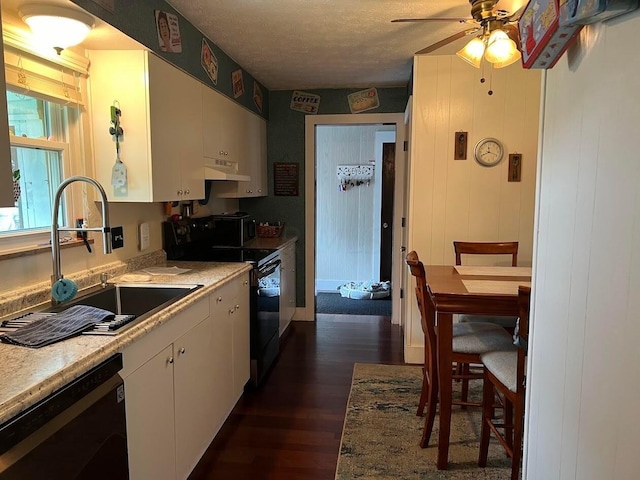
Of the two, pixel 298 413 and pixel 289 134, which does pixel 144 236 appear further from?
pixel 289 134

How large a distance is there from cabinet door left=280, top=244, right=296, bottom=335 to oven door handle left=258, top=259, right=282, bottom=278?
1.04 ft

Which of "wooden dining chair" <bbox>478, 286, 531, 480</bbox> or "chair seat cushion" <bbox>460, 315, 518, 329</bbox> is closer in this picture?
"wooden dining chair" <bbox>478, 286, 531, 480</bbox>

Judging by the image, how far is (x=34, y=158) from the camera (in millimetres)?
1960

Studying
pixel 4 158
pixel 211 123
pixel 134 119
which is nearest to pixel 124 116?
pixel 134 119

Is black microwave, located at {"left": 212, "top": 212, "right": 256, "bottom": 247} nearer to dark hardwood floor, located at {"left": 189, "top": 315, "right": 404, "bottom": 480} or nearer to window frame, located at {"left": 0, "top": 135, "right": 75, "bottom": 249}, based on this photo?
dark hardwood floor, located at {"left": 189, "top": 315, "right": 404, "bottom": 480}

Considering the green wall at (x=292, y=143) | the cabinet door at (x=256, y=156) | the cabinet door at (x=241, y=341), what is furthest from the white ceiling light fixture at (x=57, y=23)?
the green wall at (x=292, y=143)

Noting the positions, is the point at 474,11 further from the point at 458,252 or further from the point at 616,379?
the point at 616,379

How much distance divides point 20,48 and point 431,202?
264 cm

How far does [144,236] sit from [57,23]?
1251mm

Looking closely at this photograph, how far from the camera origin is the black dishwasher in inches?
39.3

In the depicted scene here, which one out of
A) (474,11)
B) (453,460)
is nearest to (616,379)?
(453,460)

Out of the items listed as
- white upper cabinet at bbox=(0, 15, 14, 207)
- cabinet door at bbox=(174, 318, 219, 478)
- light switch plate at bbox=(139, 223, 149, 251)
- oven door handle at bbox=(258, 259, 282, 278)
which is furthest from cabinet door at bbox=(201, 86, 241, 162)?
white upper cabinet at bbox=(0, 15, 14, 207)

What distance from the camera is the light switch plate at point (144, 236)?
2.60m

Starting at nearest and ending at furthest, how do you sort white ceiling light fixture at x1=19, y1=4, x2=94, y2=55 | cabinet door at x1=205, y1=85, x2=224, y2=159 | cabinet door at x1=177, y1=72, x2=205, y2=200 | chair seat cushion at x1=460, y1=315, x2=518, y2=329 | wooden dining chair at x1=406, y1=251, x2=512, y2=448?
1. white ceiling light fixture at x1=19, y1=4, x2=94, y2=55
2. wooden dining chair at x1=406, y1=251, x2=512, y2=448
3. cabinet door at x1=177, y1=72, x2=205, y2=200
4. chair seat cushion at x1=460, y1=315, x2=518, y2=329
5. cabinet door at x1=205, y1=85, x2=224, y2=159
